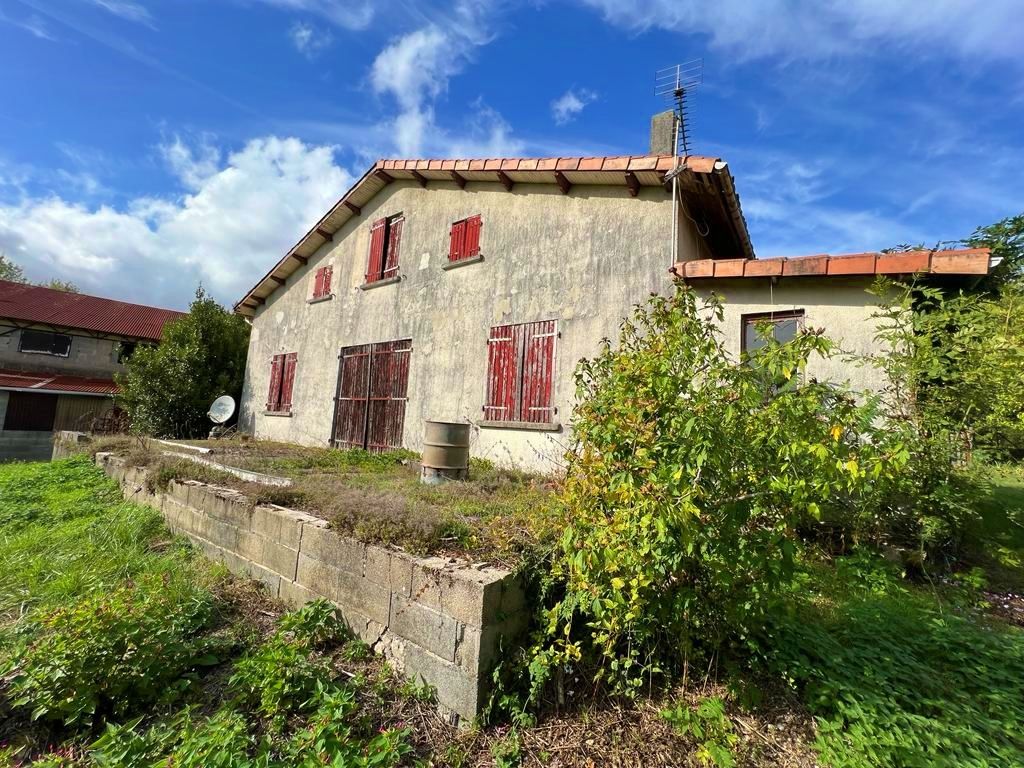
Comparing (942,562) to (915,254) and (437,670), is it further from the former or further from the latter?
(437,670)

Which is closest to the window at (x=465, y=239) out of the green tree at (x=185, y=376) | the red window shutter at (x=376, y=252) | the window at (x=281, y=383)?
the red window shutter at (x=376, y=252)

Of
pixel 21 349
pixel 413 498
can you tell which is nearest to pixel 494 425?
pixel 413 498

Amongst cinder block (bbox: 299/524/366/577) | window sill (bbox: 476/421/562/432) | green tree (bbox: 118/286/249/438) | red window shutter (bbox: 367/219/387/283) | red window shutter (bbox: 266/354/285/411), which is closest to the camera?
cinder block (bbox: 299/524/366/577)

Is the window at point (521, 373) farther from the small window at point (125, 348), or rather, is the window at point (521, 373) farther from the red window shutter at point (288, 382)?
the small window at point (125, 348)

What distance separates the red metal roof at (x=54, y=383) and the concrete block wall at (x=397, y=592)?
17643 millimetres

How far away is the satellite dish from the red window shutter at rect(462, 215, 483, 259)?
7424mm

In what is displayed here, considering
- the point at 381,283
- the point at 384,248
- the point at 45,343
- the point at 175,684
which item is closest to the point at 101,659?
the point at 175,684

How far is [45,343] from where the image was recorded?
1880 centimetres

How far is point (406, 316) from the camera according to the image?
928 cm

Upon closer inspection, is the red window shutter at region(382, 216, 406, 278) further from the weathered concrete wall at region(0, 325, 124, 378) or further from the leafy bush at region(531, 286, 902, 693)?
the weathered concrete wall at region(0, 325, 124, 378)

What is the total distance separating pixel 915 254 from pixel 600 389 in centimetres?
404

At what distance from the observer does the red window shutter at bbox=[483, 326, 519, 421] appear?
7.41 metres

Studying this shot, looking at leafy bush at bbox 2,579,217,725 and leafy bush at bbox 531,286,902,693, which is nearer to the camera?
leafy bush at bbox 531,286,902,693

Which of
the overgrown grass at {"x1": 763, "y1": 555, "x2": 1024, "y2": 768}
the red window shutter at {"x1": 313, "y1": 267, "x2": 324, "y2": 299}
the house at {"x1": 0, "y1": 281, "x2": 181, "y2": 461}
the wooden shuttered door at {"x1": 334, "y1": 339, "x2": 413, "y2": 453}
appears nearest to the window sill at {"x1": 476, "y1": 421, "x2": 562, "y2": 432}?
the wooden shuttered door at {"x1": 334, "y1": 339, "x2": 413, "y2": 453}
